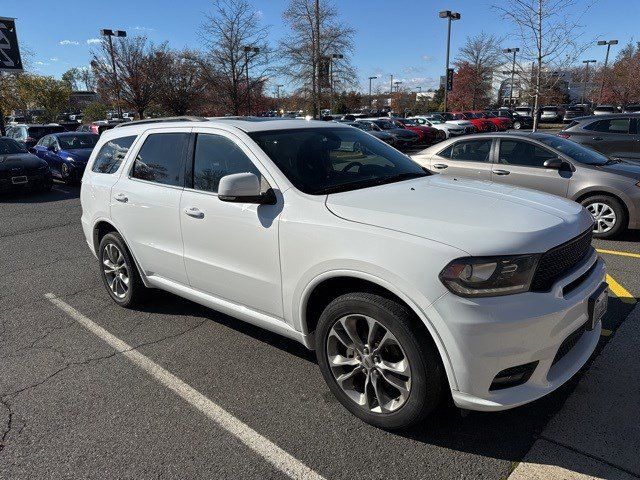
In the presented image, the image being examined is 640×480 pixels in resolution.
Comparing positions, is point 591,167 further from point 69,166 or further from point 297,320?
point 69,166

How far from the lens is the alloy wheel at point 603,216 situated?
6.73m

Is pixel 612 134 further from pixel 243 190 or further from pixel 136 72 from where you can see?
pixel 136 72

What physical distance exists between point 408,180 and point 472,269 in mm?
1348

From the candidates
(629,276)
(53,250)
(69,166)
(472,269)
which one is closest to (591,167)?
(629,276)

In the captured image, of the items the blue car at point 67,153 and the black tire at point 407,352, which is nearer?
the black tire at point 407,352

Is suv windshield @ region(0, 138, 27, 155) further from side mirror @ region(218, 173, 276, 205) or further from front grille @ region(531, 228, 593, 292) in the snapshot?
front grille @ region(531, 228, 593, 292)

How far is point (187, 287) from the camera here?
3.94 m

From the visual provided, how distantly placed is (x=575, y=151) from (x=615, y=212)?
1152 millimetres

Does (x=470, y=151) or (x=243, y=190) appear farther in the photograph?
(x=470, y=151)

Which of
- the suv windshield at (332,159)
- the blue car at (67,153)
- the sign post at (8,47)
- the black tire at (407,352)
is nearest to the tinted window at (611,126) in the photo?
the suv windshield at (332,159)

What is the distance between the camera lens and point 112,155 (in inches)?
189

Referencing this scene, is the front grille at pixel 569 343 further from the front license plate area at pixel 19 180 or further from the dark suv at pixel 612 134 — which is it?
the front license plate area at pixel 19 180

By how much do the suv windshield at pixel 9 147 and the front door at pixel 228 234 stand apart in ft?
38.9

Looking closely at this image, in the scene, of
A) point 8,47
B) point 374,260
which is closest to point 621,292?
point 374,260
